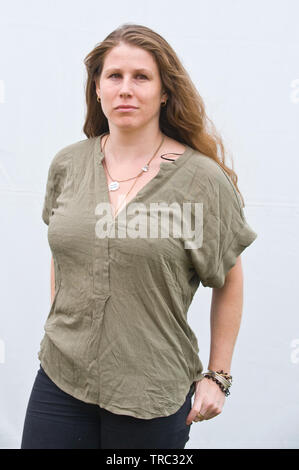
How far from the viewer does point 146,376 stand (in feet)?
3.48

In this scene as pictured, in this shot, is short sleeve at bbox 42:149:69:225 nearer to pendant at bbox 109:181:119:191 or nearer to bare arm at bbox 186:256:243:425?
pendant at bbox 109:181:119:191

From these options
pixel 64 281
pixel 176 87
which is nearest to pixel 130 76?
pixel 176 87

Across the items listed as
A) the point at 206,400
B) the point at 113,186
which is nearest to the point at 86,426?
the point at 206,400

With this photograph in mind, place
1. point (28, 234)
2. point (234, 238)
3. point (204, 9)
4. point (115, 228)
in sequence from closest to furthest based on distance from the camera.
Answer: point (115, 228), point (234, 238), point (204, 9), point (28, 234)

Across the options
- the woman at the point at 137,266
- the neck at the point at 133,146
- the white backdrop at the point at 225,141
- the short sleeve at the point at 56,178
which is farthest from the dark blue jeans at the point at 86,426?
the white backdrop at the point at 225,141

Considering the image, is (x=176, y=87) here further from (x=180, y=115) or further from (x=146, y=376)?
(x=146, y=376)

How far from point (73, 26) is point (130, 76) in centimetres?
72

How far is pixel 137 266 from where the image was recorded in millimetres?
1032

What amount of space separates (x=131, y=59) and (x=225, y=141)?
66 cm

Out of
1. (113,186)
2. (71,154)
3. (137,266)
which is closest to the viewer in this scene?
(137,266)

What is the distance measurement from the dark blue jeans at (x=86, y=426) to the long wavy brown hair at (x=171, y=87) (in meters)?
0.47

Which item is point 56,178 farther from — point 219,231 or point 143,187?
point 219,231

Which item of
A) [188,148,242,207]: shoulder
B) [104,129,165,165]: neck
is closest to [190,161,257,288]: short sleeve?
[188,148,242,207]: shoulder
